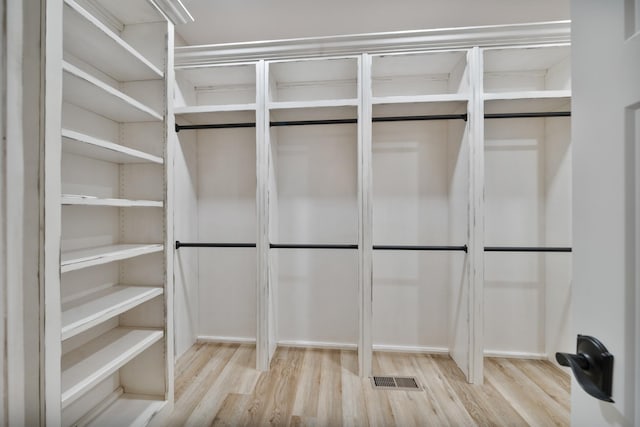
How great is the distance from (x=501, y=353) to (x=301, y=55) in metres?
2.80

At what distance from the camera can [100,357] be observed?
54.2 inches

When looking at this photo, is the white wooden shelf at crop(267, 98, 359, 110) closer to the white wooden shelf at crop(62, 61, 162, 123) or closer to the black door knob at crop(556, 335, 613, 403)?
the white wooden shelf at crop(62, 61, 162, 123)

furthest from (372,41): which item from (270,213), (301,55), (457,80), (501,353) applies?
(501,353)

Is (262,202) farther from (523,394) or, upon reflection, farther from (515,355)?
(515,355)

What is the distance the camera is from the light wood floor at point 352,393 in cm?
165

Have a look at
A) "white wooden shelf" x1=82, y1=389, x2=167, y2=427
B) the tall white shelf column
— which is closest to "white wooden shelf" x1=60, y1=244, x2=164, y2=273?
the tall white shelf column

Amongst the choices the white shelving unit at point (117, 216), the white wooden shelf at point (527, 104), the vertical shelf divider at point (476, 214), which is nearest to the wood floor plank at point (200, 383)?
the white shelving unit at point (117, 216)

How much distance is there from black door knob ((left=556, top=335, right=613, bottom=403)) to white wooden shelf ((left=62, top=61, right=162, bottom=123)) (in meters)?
1.68

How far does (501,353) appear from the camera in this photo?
2355 mm

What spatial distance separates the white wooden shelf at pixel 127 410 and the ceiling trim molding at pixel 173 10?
2137 mm

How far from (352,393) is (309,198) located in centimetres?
147

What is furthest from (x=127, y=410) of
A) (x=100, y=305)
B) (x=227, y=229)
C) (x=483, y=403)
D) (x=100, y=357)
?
(x=483, y=403)

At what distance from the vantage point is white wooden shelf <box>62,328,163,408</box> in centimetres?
117

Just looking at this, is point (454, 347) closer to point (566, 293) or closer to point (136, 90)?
point (566, 293)
